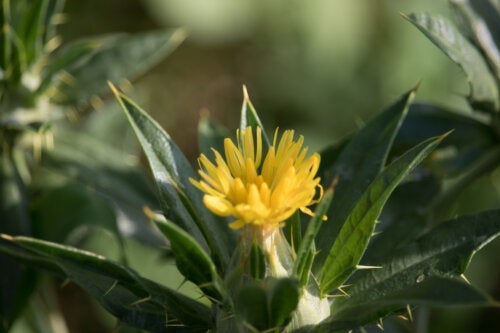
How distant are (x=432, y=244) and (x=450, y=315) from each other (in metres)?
1.71

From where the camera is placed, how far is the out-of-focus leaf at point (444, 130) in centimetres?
192

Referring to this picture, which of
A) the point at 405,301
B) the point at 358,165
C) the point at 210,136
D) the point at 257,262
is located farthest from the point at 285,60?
the point at 405,301

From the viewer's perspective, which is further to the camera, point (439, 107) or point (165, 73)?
point (165, 73)

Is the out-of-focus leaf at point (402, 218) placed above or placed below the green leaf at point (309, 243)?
below

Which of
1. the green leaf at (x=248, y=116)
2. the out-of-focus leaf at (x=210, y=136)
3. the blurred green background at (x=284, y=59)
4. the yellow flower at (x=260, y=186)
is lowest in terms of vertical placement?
the blurred green background at (x=284, y=59)

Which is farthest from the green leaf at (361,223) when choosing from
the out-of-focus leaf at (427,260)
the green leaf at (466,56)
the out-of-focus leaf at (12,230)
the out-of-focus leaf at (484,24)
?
the out-of-focus leaf at (12,230)

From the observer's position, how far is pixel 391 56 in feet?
12.4

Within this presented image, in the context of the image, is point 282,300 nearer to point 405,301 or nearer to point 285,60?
point 405,301

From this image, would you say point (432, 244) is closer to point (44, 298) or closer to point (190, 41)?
point (44, 298)

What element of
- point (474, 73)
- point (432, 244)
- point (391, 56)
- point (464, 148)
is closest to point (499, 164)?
point (464, 148)

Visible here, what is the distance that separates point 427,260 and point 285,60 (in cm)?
276

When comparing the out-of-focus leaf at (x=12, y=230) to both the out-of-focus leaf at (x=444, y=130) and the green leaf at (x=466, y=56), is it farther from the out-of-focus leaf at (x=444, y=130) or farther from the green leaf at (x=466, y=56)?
the green leaf at (x=466, y=56)

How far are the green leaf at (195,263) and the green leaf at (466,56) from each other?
682mm

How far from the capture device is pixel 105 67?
2064mm
